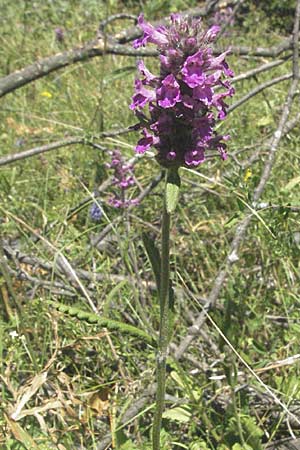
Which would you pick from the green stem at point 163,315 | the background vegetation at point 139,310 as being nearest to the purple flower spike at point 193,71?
the green stem at point 163,315

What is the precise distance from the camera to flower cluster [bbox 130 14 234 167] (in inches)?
48.7

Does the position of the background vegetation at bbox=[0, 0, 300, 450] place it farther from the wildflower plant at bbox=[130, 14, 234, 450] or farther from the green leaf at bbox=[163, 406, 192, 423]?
the wildflower plant at bbox=[130, 14, 234, 450]

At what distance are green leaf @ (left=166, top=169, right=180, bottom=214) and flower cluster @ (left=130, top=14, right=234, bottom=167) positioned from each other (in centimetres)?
3

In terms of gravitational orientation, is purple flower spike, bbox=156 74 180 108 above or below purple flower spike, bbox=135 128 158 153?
above

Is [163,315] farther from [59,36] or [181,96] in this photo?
[59,36]

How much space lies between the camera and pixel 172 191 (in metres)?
1.22

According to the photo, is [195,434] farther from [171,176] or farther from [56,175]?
[56,175]

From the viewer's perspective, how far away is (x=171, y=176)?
127 centimetres

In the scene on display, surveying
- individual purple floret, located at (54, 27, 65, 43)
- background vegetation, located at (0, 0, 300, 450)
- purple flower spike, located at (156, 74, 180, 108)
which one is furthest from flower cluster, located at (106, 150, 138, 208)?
individual purple floret, located at (54, 27, 65, 43)

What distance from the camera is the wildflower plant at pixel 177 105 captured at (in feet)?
4.05

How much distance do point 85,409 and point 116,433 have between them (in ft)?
0.56

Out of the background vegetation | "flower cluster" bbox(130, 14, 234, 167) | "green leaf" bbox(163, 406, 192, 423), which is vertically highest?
"flower cluster" bbox(130, 14, 234, 167)

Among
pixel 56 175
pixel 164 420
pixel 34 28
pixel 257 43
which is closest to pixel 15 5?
pixel 34 28

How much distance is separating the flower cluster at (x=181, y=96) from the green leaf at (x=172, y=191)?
1.3 inches
